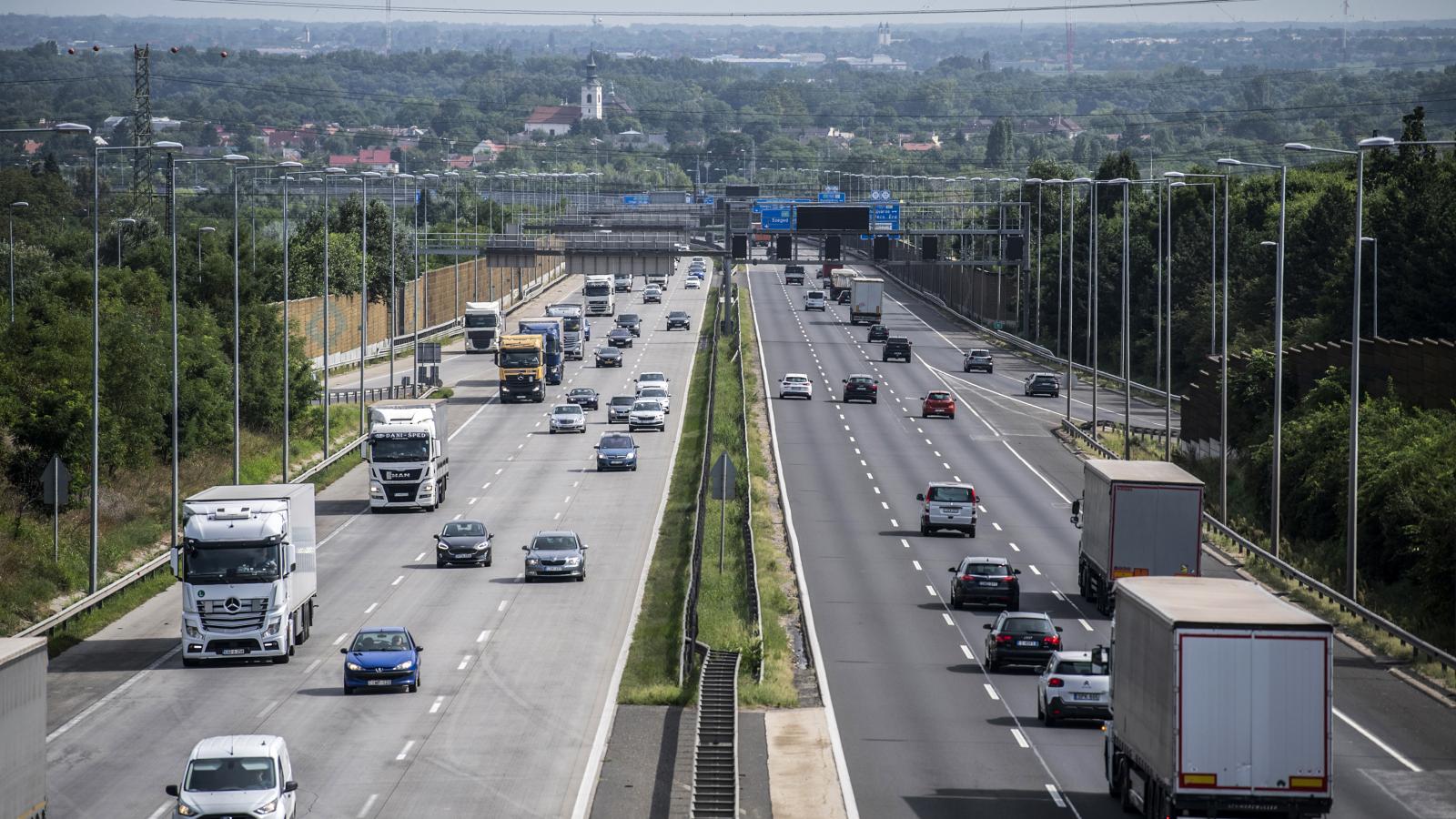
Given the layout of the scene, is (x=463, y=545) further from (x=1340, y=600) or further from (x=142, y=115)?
(x=142, y=115)

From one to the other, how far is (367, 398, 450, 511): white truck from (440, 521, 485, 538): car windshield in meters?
8.69

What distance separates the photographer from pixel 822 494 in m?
66.1

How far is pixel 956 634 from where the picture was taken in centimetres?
4250

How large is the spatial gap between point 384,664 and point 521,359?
58.6 m

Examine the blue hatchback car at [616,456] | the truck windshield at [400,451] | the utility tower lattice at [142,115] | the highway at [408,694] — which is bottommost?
the highway at [408,694]

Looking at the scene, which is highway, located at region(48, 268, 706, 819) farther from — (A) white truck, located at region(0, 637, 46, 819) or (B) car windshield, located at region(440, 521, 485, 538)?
(A) white truck, located at region(0, 637, 46, 819)

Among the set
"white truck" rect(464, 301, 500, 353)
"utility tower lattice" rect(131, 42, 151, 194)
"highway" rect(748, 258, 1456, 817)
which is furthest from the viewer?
"utility tower lattice" rect(131, 42, 151, 194)

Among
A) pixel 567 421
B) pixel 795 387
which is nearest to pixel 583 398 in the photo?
pixel 567 421

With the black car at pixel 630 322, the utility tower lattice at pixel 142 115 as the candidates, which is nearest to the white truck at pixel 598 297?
the black car at pixel 630 322

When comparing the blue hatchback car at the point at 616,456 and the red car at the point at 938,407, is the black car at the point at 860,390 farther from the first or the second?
the blue hatchback car at the point at 616,456

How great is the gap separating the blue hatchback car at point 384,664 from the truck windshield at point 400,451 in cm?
2453

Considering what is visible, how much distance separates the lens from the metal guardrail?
3772 cm

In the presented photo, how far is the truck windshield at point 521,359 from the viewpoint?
93688mm

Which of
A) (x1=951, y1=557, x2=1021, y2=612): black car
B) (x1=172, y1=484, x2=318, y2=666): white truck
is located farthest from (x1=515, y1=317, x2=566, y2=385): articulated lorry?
(x1=172, y1=484, x2=318, y2=666): white truck
